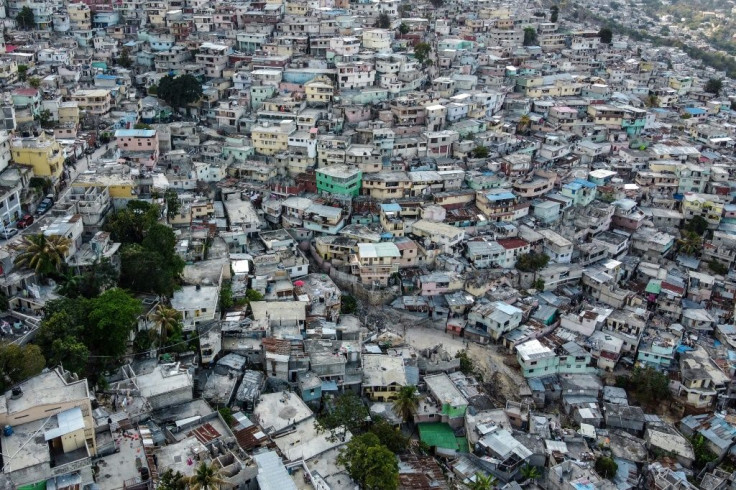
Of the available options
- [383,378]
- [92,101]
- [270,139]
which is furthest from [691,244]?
[92,101]

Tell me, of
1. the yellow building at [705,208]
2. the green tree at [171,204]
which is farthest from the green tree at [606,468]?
the yellow building at [705,208]

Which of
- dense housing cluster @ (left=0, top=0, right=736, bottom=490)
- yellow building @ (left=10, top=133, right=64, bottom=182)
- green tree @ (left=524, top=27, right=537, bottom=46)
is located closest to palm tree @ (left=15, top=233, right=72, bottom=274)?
dense housing cluster @ (left=0, top=0, right=736, bottom=490)

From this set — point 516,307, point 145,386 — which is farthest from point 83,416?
point 516,307

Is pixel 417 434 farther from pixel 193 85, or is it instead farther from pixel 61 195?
pixel 193 85

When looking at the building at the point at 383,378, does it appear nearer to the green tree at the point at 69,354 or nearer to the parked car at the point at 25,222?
the green tree at the point at 69,354

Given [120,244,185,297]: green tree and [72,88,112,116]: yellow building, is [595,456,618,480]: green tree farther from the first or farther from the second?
[72,88,112,116]: yellow building

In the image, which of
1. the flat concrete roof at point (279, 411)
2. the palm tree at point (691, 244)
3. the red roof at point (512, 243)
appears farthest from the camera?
the palm tree at point (691, 244)
